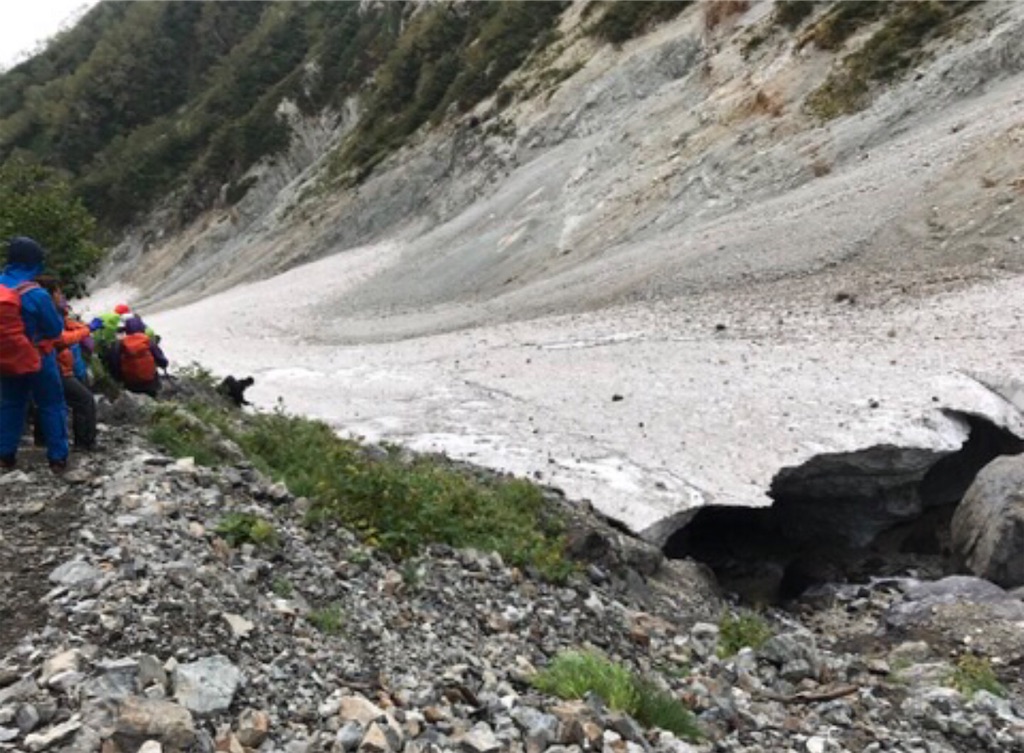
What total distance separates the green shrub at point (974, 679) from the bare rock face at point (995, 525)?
329cm

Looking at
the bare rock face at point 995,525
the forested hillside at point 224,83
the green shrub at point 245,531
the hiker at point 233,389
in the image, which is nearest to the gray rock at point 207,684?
the green shrub at point 245,531

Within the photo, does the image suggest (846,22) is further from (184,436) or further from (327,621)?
(327,621)

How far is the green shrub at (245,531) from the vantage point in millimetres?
7887

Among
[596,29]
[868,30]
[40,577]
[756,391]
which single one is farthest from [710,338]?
[596,29]

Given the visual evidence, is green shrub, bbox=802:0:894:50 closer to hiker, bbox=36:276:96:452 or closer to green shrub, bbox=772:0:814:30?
green shrub, bbox=772:0:814:30

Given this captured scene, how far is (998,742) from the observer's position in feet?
23.8

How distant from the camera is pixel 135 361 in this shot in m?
12.8

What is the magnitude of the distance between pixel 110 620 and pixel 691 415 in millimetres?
11087

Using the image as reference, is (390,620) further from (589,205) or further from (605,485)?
(589,205)

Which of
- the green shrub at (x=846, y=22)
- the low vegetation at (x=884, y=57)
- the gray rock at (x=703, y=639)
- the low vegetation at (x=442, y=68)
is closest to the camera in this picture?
the gray rock at (x=703, y=639)

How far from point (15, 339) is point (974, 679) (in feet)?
28.2

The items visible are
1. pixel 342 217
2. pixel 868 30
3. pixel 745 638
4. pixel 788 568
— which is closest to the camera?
pixel 745 638

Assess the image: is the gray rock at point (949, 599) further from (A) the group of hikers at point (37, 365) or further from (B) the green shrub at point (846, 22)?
(B) the green shrub at point (846, 22)

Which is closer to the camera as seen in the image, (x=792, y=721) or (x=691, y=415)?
(x=792, y=721)
